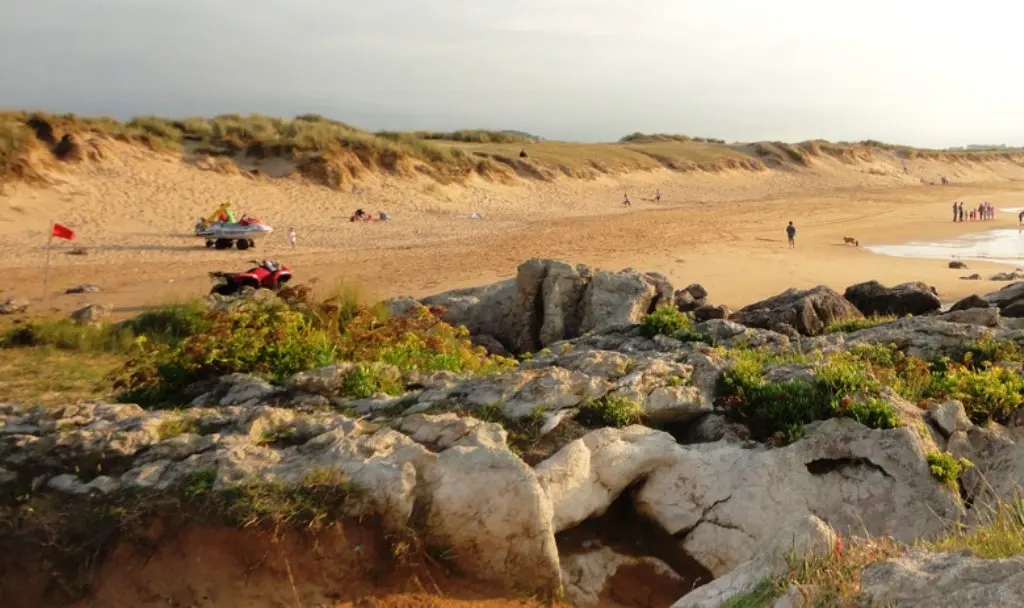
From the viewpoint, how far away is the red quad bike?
1541 cm

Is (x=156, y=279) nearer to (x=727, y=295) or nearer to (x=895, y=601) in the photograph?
(x=727, y=295)

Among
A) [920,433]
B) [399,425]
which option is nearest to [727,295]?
[920,433]

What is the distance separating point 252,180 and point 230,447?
2892 cm

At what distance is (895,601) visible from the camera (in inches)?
109

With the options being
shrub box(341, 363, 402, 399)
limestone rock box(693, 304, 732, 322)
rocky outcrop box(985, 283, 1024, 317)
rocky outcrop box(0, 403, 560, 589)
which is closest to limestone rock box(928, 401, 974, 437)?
rocky outcrop box(0, 403, 560, 589)

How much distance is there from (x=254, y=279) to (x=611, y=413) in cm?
1209

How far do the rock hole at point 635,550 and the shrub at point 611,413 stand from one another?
51 cm

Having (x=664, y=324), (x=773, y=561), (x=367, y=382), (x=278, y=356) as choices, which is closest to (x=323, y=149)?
(x=664, y=324)

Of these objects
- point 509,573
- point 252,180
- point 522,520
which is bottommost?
point 509,573

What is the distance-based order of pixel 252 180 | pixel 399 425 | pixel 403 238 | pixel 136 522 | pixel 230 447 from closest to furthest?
1. pixel 136 522
2. pixel 230 447
3. pixel 399 425
4. pixel 403 238
5. pixel 252 180

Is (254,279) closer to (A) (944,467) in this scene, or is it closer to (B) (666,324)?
(B) (666,324)

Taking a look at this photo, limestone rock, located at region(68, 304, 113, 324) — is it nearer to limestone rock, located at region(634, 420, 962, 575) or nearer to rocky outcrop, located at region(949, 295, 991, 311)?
limestone rock, located at region(634, 420, 962, 575)

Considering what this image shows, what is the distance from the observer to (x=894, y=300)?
12672 mm

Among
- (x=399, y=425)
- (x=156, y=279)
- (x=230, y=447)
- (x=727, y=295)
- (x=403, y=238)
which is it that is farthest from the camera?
(x=403, y=238)
